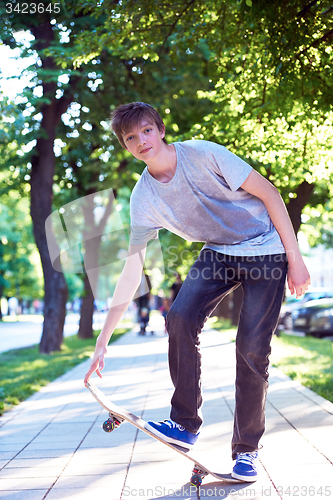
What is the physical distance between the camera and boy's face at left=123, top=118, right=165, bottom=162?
315cm

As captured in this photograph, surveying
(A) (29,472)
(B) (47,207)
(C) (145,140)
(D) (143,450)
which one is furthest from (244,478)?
(B) (47,207)

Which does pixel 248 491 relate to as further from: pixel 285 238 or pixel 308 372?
pixel 308 372

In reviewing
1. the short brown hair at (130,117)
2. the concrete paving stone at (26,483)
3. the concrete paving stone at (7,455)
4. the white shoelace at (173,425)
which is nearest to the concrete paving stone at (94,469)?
the concrete paving stone at (26,483)

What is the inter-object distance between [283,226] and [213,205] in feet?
1.33

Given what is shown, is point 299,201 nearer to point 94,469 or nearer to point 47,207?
point 47,207

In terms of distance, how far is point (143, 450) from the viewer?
4.15 metres

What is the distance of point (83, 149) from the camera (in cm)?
1550

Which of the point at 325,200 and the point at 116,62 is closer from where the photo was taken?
the point at 116,62

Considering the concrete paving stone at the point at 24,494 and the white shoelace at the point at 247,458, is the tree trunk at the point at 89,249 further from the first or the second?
the white shoelace at the point at 247,458

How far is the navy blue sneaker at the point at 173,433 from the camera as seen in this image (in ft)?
9.65

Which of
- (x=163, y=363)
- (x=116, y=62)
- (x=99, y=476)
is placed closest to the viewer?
(x=99, y=476)

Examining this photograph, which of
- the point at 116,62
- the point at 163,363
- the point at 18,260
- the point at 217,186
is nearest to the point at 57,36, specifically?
the point at 116,62

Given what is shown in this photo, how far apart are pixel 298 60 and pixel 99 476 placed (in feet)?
14.5

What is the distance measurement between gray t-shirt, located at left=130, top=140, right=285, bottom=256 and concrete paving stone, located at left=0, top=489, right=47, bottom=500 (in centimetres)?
170
